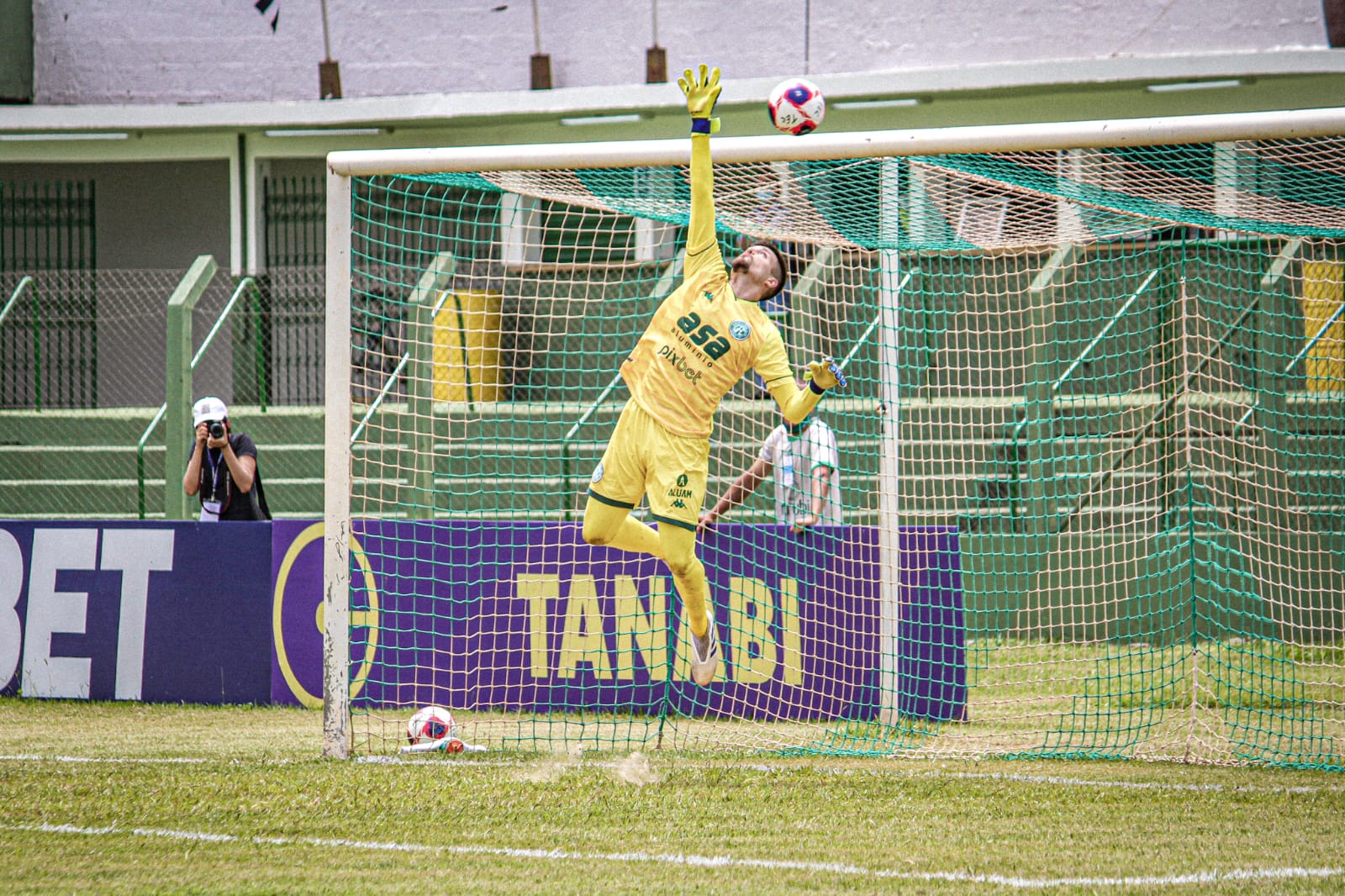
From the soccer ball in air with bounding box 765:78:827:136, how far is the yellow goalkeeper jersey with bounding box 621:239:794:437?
26.6 inches

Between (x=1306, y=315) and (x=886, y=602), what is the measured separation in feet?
20.4

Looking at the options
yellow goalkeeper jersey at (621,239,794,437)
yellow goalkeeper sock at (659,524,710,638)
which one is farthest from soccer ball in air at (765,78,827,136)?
yellow goalkeeper sock at (659,524,710,638)

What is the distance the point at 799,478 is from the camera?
9.23 meters

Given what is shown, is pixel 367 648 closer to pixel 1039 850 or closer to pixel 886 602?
pixel 886 602

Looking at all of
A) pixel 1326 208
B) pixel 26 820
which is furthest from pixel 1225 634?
pixel 26 820

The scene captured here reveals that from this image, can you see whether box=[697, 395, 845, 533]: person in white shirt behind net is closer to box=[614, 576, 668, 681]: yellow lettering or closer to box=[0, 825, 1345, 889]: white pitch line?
box=[614, 576, 668, 681]: yellow lettering

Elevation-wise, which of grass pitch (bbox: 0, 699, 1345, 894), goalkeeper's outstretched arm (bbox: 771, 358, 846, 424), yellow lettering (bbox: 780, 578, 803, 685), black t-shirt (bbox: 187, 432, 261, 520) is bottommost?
grass pitch (bbox: 0, 699, 1345, 894)

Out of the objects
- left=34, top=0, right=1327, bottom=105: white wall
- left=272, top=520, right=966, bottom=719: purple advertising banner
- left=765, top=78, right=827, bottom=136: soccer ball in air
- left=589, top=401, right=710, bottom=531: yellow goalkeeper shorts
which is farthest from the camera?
left=34, top=0, right=1327, bottom=105: white wall

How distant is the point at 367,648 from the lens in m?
8.29

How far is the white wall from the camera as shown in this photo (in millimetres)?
14016

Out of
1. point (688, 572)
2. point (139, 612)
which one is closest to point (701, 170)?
point (688, 572)

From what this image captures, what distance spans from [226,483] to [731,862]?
248 inches

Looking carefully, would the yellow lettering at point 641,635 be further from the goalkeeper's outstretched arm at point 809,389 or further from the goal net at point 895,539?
the goalkeeper's outstretched arm at point 809,389

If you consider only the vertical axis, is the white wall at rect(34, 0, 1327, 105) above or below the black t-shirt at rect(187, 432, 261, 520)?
above
